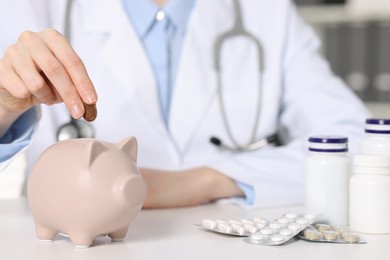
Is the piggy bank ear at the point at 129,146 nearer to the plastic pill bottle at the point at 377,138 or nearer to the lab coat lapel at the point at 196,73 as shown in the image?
the plastic pill bottle at the point at 377,138

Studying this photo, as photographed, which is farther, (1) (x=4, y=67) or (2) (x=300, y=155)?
(2) (x=300, y=155)

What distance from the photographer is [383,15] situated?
2.46 m

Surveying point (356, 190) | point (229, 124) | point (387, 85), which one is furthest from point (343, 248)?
point (387, 85)

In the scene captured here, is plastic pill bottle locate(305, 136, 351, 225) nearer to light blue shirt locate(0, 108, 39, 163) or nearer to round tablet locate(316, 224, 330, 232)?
round tablet locate(316, 224, 330, 232)

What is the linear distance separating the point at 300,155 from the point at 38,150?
47cm

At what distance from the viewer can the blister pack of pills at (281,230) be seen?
0.79m

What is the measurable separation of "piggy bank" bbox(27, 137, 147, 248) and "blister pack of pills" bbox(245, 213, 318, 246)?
5.3 inches

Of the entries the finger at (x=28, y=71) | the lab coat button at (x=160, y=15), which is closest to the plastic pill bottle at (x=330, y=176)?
the finger at (x=28, y=71)

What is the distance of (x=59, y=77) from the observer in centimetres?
81

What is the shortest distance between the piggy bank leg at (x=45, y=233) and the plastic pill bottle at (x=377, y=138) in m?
0.41

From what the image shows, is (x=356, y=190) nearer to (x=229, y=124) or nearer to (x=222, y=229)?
(x=222, y=229)

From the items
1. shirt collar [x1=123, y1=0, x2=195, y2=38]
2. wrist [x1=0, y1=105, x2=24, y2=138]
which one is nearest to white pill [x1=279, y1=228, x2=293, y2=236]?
wrist [x1=0, y1=105, x2=24, y2=138]

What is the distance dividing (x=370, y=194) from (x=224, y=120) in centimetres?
59

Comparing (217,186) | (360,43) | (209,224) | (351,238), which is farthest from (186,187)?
(360,43)
